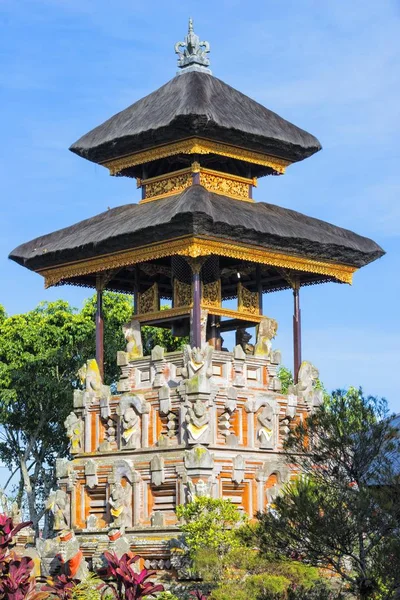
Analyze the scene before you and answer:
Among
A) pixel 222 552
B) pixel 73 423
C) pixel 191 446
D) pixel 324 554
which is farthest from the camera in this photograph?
pixel 73 423

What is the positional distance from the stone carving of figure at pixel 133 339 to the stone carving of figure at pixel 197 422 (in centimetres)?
337

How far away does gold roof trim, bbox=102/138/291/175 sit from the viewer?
31.6 meters

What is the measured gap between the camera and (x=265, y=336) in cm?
3272

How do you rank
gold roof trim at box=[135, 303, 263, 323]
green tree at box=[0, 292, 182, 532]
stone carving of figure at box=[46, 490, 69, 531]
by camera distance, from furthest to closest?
1. green tree at box=[0, 292, 182, 532]
2. stone carving of figure at box=[46, 490, 69, 531]
3. gold roof trim at box=[135, 303, 263, 323]

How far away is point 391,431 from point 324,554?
97.5 inches

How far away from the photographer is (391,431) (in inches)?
897

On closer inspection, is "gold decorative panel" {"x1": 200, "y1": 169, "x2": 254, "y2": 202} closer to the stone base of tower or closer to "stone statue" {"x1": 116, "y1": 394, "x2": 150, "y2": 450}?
the stone base of tower

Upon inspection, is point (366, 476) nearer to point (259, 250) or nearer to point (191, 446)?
point (191, 446)

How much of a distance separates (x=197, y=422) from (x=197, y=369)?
121cm

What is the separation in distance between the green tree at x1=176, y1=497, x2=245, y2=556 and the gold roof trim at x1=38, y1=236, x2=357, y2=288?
5547mm

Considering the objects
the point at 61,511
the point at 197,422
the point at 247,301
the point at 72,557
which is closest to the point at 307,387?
the point at 247,301

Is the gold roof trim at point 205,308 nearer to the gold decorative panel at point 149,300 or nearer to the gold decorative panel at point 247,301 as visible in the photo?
the gold decorative panel at point 247,301

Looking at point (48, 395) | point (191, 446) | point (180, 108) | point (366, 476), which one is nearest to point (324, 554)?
point (366, 476)

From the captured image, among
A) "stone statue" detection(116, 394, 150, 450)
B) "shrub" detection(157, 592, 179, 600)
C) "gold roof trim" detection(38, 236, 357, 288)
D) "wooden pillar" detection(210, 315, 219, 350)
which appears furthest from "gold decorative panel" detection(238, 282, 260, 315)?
"shrub" detection(157, 592, 179, 600)
